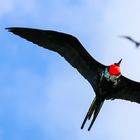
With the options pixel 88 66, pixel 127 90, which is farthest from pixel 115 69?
pixel 127 90

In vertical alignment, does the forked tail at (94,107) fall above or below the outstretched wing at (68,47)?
below

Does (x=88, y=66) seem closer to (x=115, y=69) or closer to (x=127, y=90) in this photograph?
(x=115, y=69)

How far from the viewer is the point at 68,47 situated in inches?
874

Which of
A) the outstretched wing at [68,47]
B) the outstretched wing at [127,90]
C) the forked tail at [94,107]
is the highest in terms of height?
the outstretched wing at [68,47]

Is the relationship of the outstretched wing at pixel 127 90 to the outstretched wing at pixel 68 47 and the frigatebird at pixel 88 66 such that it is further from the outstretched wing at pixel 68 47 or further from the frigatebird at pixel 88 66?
the outstretched wing at pixel 68 47

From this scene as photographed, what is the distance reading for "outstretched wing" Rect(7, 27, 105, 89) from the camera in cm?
2177

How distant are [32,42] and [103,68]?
2.92 meters

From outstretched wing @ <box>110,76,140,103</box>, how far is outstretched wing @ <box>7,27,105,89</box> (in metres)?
0.92

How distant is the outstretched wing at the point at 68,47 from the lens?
21.8 metres

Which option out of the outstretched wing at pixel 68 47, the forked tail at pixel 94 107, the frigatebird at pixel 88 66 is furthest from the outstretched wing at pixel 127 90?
the outstretched wing at pixel 68 47

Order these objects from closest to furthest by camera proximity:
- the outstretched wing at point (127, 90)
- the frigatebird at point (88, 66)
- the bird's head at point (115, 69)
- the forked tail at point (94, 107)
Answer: the bird's head at point (115, 69) → the frigatebird at point (88, 66) → the forked tail at point (94, 107) → the outstretched wing at point (127, 90)

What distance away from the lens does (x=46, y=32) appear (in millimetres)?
22000

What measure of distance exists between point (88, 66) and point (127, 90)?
6.24 ft

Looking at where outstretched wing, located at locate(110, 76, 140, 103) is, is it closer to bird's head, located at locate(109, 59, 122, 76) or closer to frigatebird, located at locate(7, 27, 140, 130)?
frigatebird, located at locate(7, 27, 140, 130)
